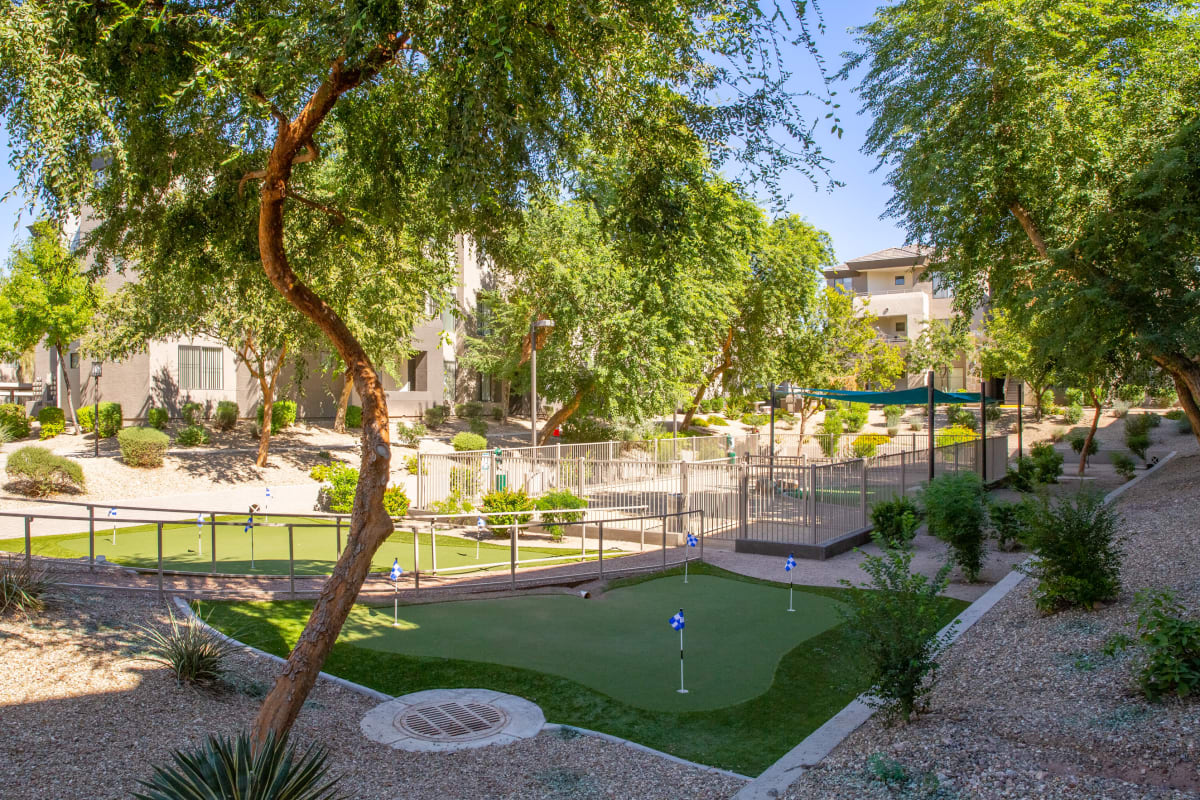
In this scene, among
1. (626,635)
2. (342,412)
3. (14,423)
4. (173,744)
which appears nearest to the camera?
(173,744)

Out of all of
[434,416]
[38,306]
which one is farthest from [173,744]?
[434,416]

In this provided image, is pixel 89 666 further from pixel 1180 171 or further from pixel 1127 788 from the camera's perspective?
pixel 1180 171

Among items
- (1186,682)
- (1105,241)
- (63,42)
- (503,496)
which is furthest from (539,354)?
(1186,682)

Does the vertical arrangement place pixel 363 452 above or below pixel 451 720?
above

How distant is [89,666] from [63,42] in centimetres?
563

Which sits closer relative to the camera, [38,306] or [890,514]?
[890,514]

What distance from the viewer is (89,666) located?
696cm

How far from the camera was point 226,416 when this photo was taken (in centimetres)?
3139

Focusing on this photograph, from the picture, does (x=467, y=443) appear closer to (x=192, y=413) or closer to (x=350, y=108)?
(x=192, y=413)

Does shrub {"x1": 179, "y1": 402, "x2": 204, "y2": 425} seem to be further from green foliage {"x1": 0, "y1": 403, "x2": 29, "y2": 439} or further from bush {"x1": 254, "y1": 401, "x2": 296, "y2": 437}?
green foliage {"x1": 0, "y1": 403, "x2": 29, "y2": 439}

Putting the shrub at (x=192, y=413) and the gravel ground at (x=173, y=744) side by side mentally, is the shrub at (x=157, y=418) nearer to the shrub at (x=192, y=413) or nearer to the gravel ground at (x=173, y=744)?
the shrub at (x=192, y=413)

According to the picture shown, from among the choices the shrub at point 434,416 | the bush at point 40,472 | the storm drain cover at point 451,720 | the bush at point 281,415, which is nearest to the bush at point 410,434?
the shrub at point 434,416

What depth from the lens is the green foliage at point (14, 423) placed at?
1123 inches

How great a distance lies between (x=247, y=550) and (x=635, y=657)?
1010cm
